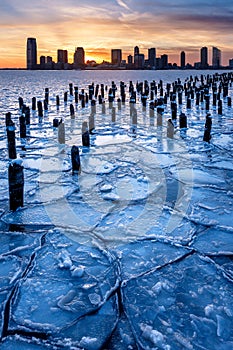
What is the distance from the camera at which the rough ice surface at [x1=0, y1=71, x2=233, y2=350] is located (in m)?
2.68

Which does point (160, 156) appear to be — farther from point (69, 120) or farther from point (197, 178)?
point (69, 120)

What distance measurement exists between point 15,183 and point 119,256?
6.64 feet


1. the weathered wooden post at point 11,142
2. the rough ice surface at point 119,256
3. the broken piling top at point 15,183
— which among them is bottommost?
the rough ice surface at point 119,256

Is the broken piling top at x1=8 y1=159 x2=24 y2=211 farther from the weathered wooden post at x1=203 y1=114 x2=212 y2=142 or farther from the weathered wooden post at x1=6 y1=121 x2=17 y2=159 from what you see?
the weathered wooden post at x1=203 y1=114 x2=212 y2=142

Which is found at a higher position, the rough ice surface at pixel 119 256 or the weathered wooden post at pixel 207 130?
the weathered wooden post at pixel 207 130

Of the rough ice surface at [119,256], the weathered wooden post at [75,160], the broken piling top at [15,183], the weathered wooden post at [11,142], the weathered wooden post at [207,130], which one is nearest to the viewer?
the rough ice surface at [119,256]

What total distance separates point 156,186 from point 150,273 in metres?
2.64

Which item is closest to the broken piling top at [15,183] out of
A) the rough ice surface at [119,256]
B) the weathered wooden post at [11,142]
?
the rough ice surface at [119,256]

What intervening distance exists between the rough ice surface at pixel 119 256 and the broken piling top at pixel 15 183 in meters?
0.10

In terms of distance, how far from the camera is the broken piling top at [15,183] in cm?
476

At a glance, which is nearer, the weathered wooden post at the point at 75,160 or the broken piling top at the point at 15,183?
the broken piling top at the point at 15,183

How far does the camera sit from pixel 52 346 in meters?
2.52

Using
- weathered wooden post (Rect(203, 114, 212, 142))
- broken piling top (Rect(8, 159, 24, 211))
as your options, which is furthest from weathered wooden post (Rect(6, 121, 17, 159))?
weathered wooden post (Rect(203, 114, 212, 142))

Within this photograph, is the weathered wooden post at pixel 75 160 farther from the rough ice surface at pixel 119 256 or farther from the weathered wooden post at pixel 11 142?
the weathered wooden post at pixel 11 142
